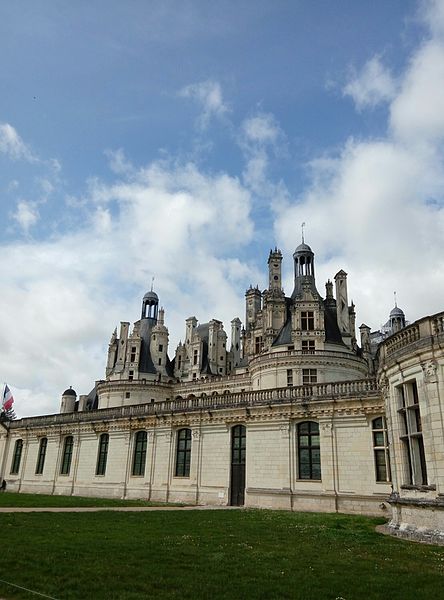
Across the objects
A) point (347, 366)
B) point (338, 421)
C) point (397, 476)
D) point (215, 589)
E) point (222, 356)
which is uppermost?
point (222, 356)

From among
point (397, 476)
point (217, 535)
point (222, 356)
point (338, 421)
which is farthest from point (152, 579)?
point (222, 356)

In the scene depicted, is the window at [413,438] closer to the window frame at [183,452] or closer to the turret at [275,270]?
the window frame at [183,452]

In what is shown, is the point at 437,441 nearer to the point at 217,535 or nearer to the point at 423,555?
the point at 423,555

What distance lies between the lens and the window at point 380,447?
22.8 metres

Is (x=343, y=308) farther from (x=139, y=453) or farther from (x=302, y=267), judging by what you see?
(x=139, y=453)

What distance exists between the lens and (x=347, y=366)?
41031mm

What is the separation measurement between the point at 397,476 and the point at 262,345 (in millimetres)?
29882

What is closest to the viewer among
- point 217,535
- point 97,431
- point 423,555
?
point 423,555

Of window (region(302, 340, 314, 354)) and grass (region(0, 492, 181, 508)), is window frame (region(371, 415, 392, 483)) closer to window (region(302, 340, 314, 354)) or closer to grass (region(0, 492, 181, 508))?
grass (region(0, 492, 181, 508))

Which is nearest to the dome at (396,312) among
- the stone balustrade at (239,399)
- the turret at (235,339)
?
the turret at (235,339)

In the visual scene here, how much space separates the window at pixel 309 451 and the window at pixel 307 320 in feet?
55.2

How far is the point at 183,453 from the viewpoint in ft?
100

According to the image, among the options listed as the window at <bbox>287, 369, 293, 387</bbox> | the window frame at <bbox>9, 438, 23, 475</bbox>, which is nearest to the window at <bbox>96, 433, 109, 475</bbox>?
the window frame at <bbox>9, 438, 23, 475</bbox>

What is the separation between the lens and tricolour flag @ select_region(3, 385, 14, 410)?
45.8 metres
